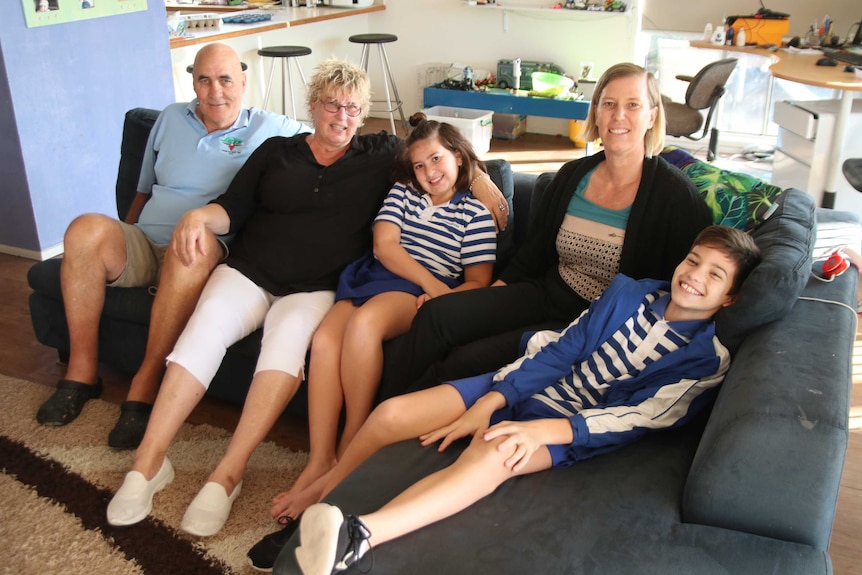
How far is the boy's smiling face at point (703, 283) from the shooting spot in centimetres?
176

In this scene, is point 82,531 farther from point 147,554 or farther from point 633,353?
point 633,353

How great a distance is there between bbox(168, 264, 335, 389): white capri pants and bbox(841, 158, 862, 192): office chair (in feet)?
7.37

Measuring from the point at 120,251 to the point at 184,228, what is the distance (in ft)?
1.06

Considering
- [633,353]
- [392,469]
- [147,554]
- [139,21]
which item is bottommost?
[147,554]

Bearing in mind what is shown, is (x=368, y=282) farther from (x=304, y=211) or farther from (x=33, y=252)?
(x=33, y=252)

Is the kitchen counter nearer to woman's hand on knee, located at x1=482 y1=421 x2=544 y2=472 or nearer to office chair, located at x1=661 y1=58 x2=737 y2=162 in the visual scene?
office chair, located at x1=661 y1=58 x2=737 y2=162

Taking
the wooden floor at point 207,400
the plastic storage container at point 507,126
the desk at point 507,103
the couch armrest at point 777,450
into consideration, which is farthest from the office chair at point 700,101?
the couch armrest at point 777,450

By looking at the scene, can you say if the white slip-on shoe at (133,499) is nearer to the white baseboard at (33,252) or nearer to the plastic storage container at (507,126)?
the white baseboard at (33,252)

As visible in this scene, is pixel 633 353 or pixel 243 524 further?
pixel 243 524

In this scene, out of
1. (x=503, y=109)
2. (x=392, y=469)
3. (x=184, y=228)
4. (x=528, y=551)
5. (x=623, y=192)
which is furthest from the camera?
(x=503, y=109)

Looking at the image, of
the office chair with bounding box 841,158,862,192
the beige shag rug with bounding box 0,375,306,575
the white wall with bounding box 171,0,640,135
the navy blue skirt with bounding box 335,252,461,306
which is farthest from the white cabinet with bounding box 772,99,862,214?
the beige shag rug with bounding box 0,375,306,575

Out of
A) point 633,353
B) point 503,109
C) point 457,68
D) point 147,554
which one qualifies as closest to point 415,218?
point 633,353

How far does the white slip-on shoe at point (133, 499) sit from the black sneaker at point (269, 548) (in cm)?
37

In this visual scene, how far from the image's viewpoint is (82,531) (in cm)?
204
